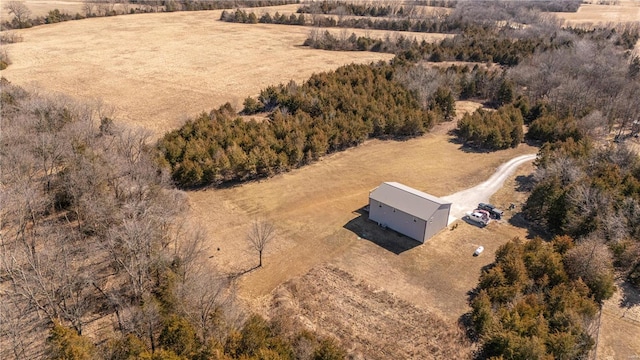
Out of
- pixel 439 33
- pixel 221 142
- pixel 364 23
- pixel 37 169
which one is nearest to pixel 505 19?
pixel 439 33

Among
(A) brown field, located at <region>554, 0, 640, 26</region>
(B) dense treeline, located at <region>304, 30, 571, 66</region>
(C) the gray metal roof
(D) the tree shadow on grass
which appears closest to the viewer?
(D) the tree shadow on grass

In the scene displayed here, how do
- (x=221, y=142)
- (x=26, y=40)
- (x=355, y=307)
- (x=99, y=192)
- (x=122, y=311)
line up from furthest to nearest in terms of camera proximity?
1. (x=26, y=40)
2. (x=221, y=142)
3. (x=99, y=192)
4. (x=355, y=307)
5. (x=122, y=311)

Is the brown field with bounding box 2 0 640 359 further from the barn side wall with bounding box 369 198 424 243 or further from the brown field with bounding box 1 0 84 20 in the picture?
the brown field with bounding box 1 0 84 20

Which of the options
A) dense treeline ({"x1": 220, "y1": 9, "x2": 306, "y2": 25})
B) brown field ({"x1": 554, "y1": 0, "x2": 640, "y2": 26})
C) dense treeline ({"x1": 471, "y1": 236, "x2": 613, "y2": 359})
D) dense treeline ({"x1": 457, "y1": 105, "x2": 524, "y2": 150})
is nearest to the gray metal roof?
dense treeline ({"x1": 471, "y1": 236, "x2": 613, "y2": 359})

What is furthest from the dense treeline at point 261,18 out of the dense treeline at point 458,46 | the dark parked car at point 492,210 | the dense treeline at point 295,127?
the dark parked car at point 492,210

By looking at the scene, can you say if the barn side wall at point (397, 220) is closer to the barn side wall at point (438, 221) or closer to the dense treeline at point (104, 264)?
the barn side wall at point (438, 221)

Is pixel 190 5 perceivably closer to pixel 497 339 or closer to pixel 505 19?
pixel 505 19

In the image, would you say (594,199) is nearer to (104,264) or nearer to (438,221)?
(438,221)
